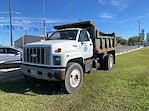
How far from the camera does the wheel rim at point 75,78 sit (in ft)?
29.5

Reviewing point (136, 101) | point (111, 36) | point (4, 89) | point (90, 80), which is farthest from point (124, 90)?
point (111, 36)

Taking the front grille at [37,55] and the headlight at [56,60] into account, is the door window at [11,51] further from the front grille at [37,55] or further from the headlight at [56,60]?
the headlight at [56,60]

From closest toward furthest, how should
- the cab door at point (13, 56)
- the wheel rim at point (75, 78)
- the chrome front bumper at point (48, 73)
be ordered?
the chrome front bumper at point (48, 73) → the wheel rim at point (75, 78) → the cab door at point (13, 56)

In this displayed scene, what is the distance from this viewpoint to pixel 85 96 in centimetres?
827

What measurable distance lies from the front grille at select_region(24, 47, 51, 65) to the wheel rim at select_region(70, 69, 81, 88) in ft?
3.38

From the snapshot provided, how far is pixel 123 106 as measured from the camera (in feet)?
23.3

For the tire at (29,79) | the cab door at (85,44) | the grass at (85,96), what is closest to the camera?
the grass at (85,96)

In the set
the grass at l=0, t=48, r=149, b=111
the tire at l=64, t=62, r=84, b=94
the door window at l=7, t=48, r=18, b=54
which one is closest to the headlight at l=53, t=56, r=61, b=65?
the tire at l=64, t=62, r=84, b=94

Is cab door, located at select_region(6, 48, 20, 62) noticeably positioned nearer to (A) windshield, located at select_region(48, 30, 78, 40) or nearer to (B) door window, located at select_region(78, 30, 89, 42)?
(A) windshield, located at select_region(48, 30, 78, 40)

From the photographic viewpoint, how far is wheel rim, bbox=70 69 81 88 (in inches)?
354

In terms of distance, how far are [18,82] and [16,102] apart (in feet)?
10.5

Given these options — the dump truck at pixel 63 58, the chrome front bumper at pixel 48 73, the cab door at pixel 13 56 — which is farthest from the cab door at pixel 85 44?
the cab door at pixel 13 56

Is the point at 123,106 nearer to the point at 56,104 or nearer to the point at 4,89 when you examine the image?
the point at 56,104

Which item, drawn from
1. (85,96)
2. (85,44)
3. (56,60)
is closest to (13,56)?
(85,44)
